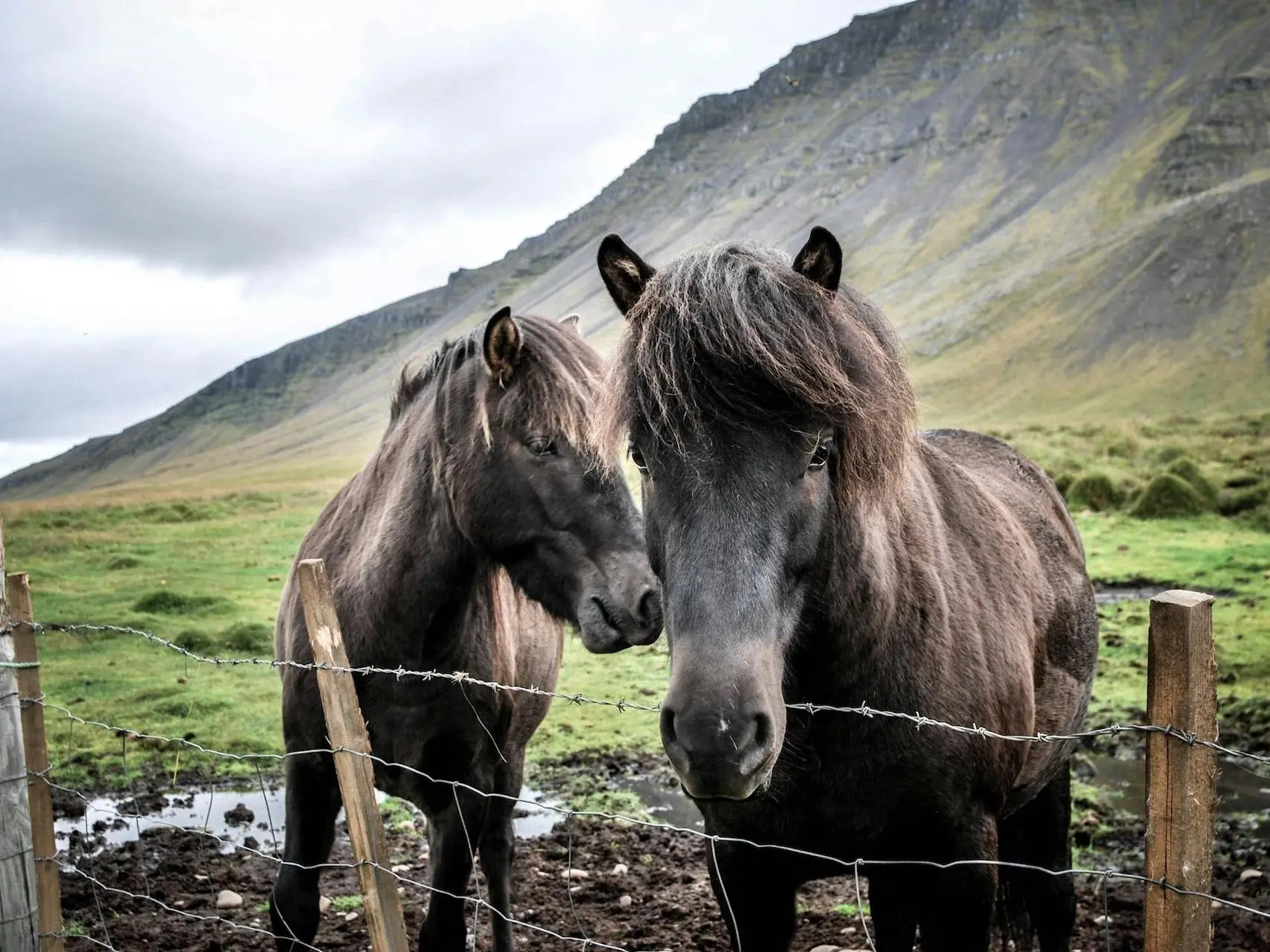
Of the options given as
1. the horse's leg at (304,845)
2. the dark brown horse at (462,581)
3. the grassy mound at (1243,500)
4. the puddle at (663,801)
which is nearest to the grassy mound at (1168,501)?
the grassy mound at (1243,500)

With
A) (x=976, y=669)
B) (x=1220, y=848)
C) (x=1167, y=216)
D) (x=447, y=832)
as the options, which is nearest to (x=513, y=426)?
(x=447, y=832)

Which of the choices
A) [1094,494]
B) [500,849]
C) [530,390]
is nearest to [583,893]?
[500,849]

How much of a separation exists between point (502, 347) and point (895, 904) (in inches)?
104

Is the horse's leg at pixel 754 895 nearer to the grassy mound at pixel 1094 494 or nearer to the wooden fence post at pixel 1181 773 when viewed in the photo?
the wooden fence post at pixel 1181 773

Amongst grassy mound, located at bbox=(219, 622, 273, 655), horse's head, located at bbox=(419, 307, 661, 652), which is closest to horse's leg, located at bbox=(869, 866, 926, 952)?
horse's head, located at bbox=(419, 307, 661, 652)

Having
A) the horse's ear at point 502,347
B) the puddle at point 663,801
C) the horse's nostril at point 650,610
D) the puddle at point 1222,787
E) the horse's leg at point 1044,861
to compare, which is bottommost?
the puddle at point 1222,787

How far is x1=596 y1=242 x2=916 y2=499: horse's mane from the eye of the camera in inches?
95.9

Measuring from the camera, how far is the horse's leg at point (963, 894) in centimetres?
291

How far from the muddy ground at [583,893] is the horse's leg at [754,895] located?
1.62 metres

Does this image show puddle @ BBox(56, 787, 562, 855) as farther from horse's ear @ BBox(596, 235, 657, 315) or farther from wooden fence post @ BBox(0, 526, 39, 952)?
horse's ear @ BBox(596, 235, 657, 315)

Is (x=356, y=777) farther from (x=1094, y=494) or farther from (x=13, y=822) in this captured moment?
(x=1094, y=494)

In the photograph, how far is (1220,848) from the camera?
6027 mm

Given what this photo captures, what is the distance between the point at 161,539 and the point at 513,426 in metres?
21.5

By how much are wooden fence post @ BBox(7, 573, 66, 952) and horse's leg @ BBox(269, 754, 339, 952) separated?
80cm
